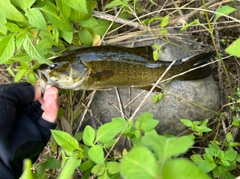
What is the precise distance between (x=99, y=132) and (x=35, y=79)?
1.00 meters

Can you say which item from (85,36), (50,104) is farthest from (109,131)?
(85,36)

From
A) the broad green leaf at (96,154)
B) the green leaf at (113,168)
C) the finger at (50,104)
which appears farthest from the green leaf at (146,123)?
the finger at (50,104)

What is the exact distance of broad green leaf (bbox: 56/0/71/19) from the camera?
2143mm

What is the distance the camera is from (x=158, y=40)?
8.95 ft

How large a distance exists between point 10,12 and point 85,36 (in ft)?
2.21

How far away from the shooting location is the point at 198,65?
2.44m

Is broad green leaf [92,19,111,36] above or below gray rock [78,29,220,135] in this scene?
above

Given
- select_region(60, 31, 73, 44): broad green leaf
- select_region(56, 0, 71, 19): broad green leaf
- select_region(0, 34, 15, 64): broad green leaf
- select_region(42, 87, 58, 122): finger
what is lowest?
select_region(42, 87, 58, 122): finger

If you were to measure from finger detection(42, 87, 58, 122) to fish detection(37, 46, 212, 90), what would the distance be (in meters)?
0.09

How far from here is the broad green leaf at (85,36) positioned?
101 inches

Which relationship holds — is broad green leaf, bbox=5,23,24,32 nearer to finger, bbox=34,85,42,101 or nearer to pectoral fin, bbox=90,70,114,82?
finger, bbox=34,85,42,101

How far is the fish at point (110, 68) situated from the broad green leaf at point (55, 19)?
24 cm

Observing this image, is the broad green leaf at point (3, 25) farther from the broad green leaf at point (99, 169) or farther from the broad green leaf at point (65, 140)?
the broad green leaf at point (99, 169)

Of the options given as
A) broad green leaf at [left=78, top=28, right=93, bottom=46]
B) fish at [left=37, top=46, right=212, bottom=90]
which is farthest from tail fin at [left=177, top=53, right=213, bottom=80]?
broad green leaf at [left=78, top=28, right=93, bottom=46]
